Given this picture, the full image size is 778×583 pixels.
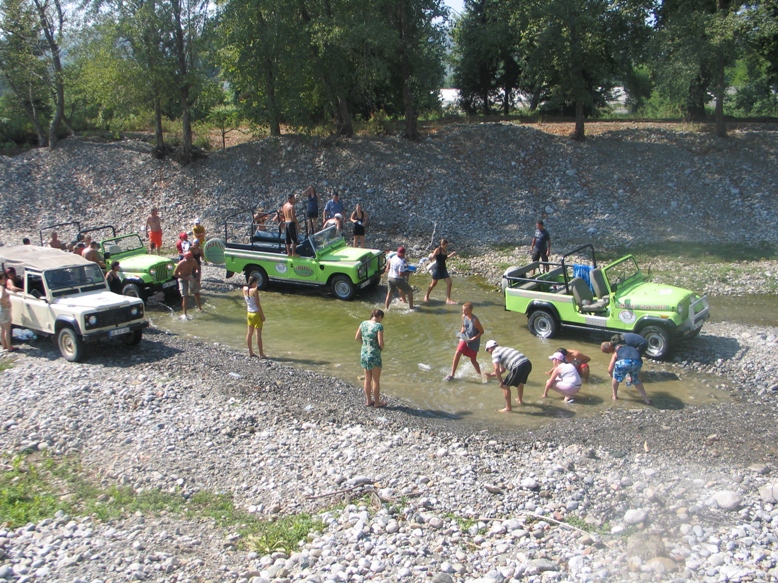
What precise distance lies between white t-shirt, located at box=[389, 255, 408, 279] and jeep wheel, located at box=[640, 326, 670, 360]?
206 inches

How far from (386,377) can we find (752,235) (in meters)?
12.5

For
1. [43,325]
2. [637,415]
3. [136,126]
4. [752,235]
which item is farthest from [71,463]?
[136,126]

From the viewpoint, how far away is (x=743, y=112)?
112ft

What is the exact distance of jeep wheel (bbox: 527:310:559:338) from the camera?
44.6ft

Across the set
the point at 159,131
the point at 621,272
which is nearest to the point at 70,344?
the point at 621,272

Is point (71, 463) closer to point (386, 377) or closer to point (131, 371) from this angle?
point (131, 371)

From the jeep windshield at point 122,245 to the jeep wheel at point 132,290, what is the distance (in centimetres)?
135

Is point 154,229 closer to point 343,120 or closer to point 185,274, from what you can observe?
point 185,274

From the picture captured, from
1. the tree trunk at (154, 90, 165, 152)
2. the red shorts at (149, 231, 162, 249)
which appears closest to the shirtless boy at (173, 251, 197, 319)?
the red shorts at (149, 231, 162, 249)

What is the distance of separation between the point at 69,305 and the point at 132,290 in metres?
3.45

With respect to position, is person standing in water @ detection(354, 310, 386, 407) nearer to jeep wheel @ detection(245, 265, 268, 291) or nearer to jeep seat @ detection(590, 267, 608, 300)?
jeep seat @ detection(590, 267, 608, 300)

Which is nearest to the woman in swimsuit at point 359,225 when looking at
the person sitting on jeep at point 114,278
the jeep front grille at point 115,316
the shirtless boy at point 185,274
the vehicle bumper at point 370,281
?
the vehicle bumper at point 370,281

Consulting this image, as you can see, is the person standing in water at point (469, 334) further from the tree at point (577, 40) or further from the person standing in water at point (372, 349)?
the tree at point (577, 40)

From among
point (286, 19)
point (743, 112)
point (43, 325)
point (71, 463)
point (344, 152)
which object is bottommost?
point (71, 463)
